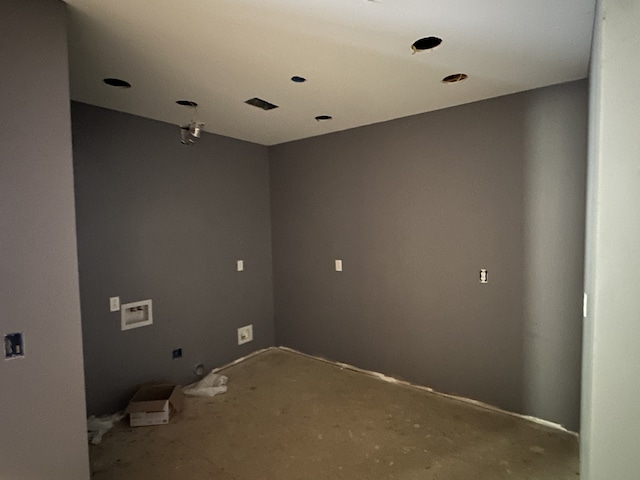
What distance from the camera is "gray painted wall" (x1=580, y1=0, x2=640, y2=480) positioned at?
3.56 ft

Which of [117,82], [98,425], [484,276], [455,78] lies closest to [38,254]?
[117,82]

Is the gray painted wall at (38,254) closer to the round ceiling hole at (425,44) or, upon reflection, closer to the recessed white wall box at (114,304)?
the recessed white wall box at (114,304)

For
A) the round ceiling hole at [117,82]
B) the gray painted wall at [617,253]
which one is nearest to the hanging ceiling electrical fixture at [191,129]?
the round ceiling hole at [117,82]

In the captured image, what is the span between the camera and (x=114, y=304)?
9.48 ft

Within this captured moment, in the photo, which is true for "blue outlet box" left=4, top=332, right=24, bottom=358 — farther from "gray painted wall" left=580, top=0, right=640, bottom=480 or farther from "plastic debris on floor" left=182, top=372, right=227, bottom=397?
"gray painted wall" left=580, top=0, right=640, bottom=480

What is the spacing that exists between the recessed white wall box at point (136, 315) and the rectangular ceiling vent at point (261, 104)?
2.00 metres

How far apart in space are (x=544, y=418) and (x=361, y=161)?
2.68 meters

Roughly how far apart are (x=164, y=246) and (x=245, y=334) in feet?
4.66

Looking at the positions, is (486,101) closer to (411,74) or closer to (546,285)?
(411,74)

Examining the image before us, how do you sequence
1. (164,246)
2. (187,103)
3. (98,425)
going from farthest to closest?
(164,246) → (187,103) → (98,425)

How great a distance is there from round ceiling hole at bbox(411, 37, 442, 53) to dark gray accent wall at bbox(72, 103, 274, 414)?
7.88ft

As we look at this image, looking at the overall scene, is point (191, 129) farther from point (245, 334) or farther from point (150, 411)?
point (245, 334)

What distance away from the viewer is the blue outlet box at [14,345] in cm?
141

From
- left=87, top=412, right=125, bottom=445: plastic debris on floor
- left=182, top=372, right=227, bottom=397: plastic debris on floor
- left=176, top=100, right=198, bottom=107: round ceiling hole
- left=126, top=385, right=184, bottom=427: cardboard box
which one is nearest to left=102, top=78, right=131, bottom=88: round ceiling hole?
left=176, top=100, right=198, bottom=107: round ceiling hole
